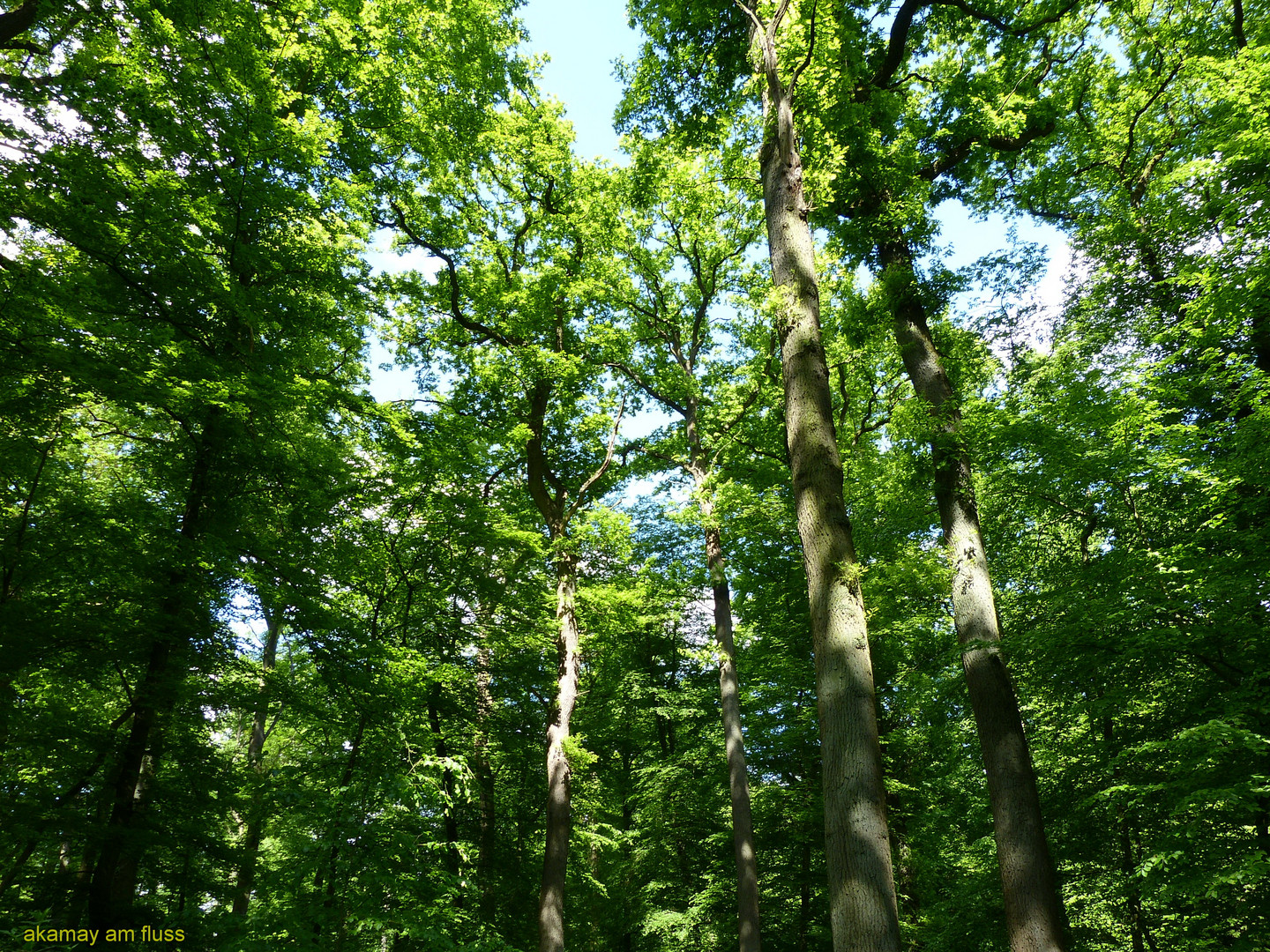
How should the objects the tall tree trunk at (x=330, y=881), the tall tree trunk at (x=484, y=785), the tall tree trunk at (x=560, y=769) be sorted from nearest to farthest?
the tall tree trunk at (x=330, y=881)
the tall tree trunk at (x=560, y=769)
the tall tree trunk at (x=484, y=785)

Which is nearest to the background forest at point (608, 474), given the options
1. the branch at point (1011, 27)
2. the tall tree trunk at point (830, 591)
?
the tall tree trunk at point (830, 591)

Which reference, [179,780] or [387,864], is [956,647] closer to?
[387,864]

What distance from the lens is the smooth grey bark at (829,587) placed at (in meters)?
2.94

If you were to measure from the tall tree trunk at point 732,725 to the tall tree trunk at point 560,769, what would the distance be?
8.40 feet

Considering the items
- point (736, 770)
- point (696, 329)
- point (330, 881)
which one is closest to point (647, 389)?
point (696, 329)

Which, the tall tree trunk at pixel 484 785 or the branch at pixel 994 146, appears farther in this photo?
the tall tree trunk at pixel 484 785

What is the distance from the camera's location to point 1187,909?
838 cm

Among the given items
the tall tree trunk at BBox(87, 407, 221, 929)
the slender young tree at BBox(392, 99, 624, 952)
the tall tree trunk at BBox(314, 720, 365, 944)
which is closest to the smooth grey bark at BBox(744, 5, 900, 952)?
the tall tree trunk at BBox(314, 720, 365, 944)

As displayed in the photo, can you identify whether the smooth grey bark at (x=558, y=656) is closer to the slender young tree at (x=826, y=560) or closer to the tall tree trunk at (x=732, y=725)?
the tall tree trunk at (x=732, y=725)

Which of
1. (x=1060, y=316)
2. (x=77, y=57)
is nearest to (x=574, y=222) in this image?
(x=77, y=57)

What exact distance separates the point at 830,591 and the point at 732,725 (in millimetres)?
7695

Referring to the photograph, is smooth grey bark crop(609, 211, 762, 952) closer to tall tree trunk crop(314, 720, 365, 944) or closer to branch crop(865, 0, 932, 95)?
tall tree trunk crop(314, 720, 365, 944)

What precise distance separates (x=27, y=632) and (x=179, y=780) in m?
3.11

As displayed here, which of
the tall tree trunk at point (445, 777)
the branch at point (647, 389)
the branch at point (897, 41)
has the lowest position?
the tall tree trunk at point (445, 777)
